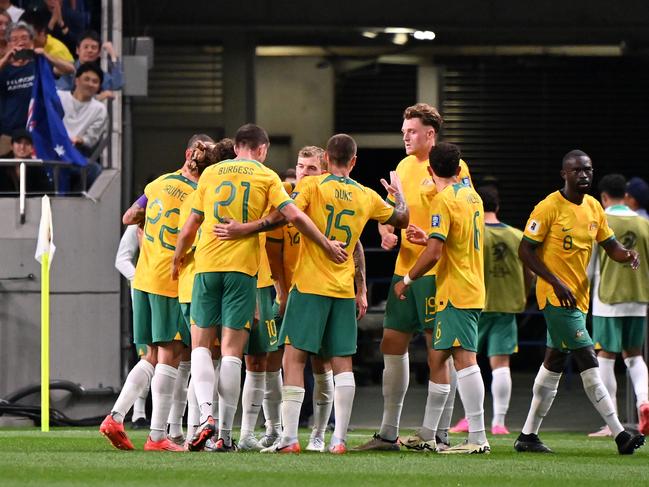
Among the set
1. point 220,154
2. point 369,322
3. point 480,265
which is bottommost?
point 369,322

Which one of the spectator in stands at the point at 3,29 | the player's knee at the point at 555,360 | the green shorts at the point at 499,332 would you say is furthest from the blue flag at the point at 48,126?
the player's knee at the point at 555,360

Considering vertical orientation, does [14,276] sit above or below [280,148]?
below

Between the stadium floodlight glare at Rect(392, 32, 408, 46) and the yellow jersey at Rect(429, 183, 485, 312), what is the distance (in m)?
12.2

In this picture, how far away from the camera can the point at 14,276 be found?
15.3 meters

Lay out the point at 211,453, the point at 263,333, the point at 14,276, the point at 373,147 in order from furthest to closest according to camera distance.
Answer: the point at 373,147
the point at 14,276
the point at 263,333
the point at 211,453

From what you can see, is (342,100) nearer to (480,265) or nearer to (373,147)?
(373,147)

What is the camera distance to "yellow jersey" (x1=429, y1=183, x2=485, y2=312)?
10352mm

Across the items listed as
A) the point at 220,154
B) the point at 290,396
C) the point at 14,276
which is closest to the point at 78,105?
the point at 14,276

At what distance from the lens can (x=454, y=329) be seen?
33.9 feet

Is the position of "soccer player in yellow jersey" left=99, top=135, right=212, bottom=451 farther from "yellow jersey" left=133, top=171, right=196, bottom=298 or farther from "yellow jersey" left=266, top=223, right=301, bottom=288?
"yellow jersey" left=266, top=223, right=301, bottom=288

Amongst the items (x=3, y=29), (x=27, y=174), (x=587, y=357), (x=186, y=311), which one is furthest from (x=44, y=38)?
(x=587, y=357)

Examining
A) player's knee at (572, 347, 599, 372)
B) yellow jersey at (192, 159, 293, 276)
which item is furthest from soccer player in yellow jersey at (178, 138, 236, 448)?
player's knee at (572, 347, 599, 372)

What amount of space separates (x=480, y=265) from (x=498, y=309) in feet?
12.0

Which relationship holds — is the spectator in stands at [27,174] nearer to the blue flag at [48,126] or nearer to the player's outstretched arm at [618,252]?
the blue flag at [48,126]
